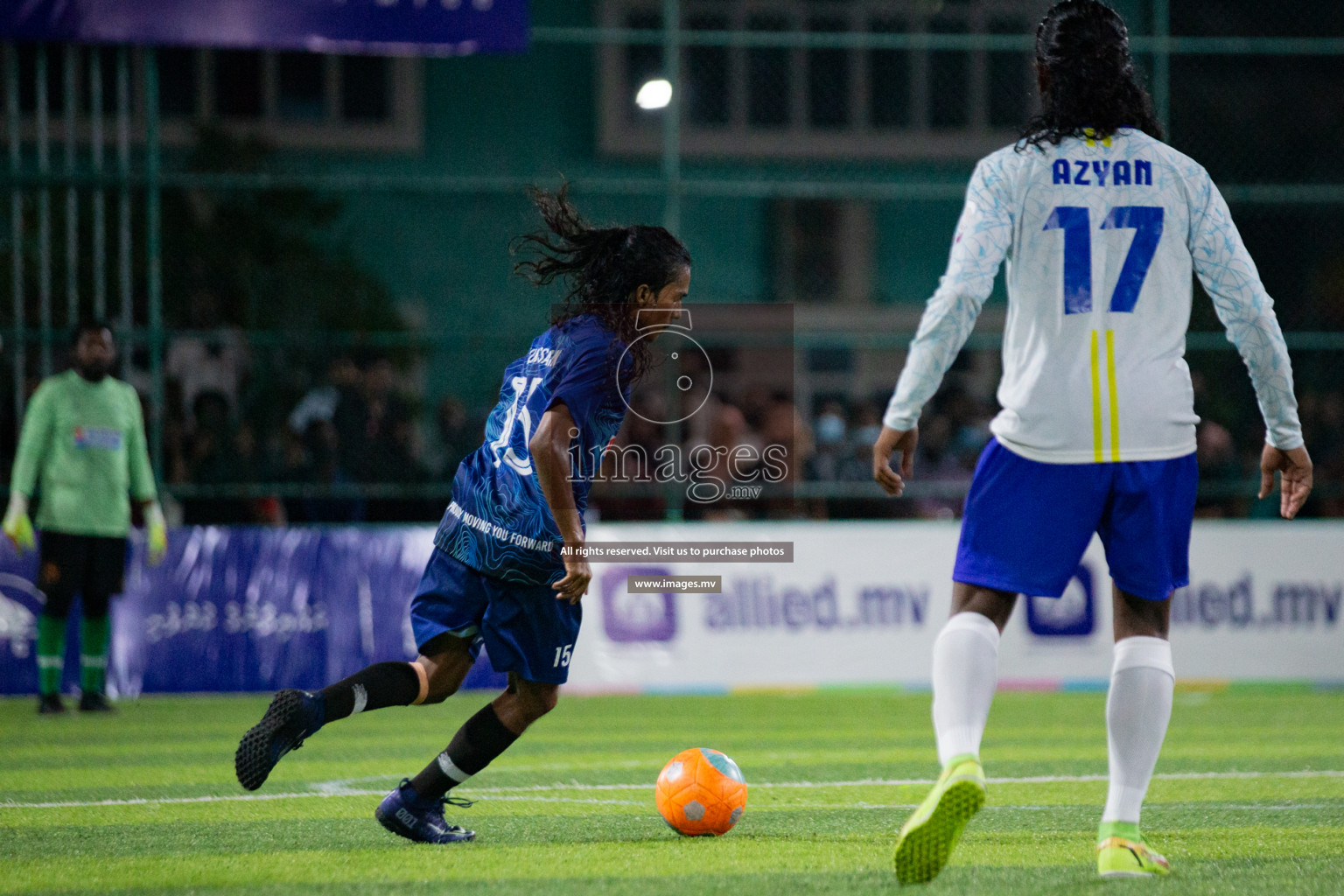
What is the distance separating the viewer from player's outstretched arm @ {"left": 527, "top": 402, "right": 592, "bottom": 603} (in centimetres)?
449

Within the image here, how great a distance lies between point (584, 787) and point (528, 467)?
6.97 ft

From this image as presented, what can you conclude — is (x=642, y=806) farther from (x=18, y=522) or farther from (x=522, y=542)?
(x=18, y=522)

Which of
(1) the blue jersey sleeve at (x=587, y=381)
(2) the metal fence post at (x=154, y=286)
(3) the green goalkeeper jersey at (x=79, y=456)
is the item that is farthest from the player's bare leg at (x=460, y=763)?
(2) the metal fence post at (x=154, y=286)

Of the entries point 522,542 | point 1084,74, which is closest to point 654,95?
point 522,542

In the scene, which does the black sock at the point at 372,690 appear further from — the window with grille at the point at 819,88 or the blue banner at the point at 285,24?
the window with grille at the point at 819,88

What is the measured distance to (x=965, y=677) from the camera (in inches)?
158

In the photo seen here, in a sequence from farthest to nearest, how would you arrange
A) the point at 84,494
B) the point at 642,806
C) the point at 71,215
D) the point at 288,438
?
the point at 71,215 < the point at 288,438 < the point at 84,494 < the point at 642,806

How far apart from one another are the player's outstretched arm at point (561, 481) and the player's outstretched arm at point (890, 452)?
91 cm

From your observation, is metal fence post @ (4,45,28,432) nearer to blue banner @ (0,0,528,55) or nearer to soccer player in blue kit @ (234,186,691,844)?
blue banner @ (0,0,528,55)

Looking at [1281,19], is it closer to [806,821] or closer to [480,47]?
[480,47]

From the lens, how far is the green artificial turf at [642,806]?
427 centimetres

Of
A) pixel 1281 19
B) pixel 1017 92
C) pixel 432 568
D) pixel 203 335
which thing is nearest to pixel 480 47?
pixel 203 335

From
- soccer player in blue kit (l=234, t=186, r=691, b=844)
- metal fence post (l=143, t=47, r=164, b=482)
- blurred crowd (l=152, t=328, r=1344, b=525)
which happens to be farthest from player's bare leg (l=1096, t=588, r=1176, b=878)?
metal fence post (l=143, t=47, r=164, b=482)

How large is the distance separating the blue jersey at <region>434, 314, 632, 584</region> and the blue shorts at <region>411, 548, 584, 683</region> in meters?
0.04
